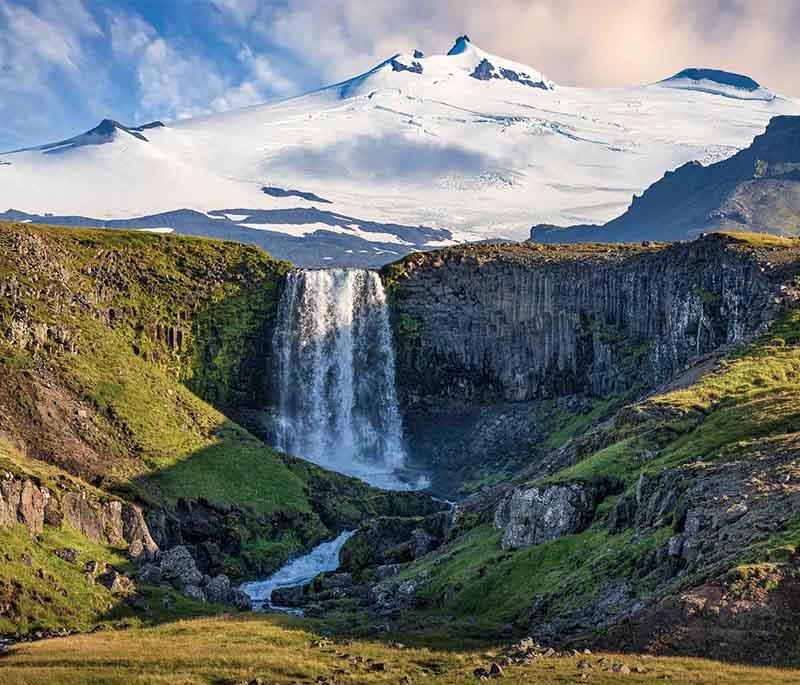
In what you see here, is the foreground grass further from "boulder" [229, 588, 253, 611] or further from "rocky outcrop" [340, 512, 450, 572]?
"rocky outcrop" [340, 512, 450, 572]

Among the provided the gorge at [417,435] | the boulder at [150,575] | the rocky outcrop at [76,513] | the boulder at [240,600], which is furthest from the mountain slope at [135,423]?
the boulder at [240,600]

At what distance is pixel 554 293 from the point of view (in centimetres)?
15800

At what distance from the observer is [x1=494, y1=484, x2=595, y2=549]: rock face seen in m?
71.6

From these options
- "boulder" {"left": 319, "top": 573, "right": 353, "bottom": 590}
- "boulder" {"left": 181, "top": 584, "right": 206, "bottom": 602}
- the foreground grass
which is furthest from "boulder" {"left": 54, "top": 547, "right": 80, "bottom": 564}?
"boulder" {"left": 319, "top": 573, "right": 353, "bottom": 590}

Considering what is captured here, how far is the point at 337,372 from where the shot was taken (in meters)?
162

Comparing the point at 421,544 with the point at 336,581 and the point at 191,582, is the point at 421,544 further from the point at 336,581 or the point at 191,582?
the point at 191,582

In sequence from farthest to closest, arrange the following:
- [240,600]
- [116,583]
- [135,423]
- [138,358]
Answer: [138,358], [135,423], [240,600], [116,583]

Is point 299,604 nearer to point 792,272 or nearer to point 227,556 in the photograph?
point 227,556

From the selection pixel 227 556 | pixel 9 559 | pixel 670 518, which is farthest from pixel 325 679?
pixel 227 556

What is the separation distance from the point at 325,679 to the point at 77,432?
2620 inches

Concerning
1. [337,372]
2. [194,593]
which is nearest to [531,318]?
[337,372]

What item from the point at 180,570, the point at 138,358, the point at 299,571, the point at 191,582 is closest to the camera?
the point at 191,582

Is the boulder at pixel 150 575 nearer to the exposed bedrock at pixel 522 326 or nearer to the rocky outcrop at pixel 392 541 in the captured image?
the rocky outcrop at pixel 392 541

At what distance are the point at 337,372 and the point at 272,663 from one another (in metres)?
111
